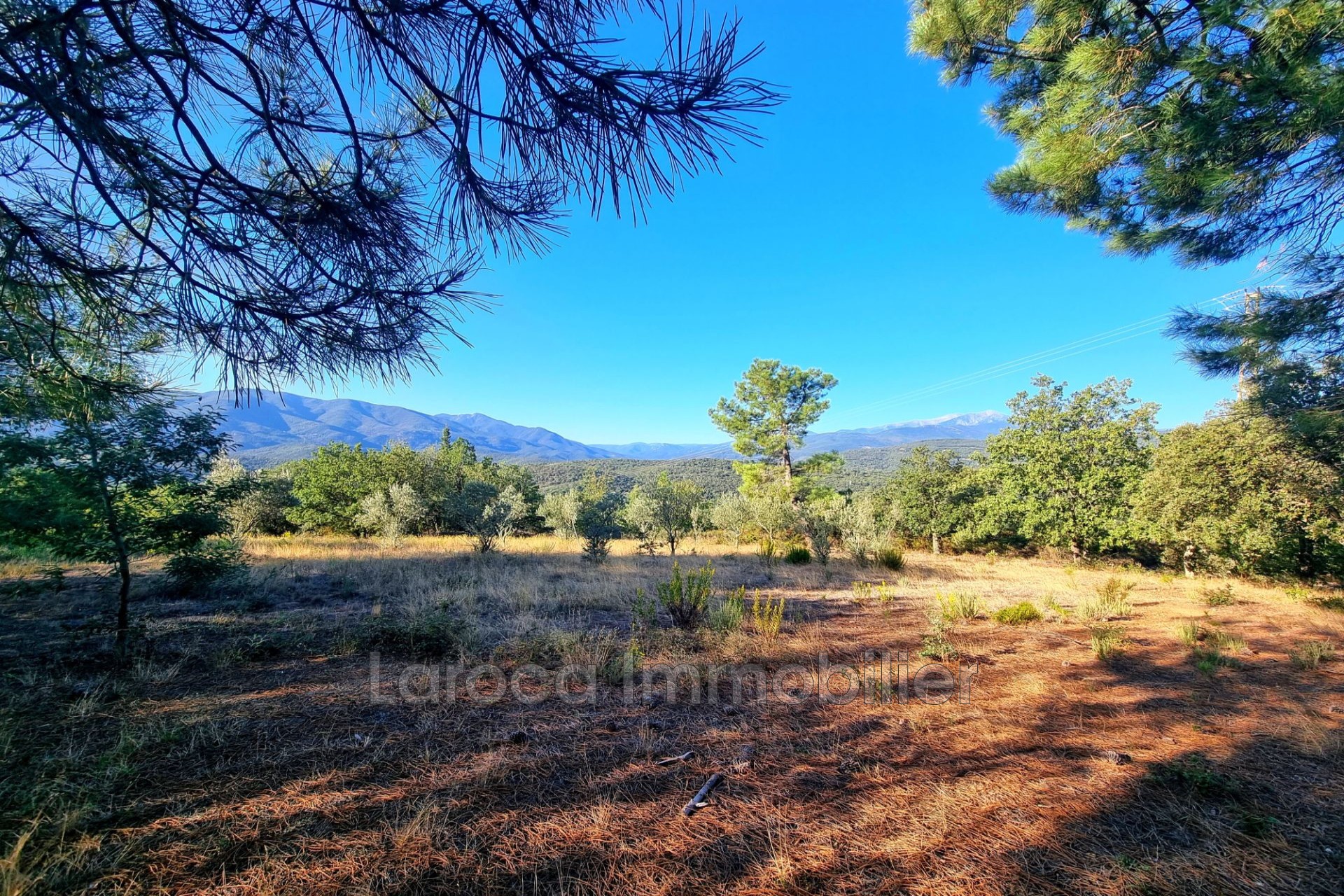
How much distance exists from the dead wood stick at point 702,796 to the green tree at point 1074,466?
62.7ft

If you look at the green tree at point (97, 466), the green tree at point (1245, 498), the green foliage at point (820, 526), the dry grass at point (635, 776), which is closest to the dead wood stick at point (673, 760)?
the dry grass at point (635, 776)

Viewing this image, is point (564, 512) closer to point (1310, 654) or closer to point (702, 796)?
point (702, 796)

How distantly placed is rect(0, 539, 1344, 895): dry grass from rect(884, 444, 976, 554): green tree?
16316 mm

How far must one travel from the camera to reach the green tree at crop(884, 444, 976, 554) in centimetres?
1933

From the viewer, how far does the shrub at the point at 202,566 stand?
5.58m

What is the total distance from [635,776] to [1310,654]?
5.85 m

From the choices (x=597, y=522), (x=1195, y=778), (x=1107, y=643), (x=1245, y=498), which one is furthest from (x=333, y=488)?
(x=1245, y=498)

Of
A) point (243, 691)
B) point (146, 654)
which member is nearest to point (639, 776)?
point (243, 691)

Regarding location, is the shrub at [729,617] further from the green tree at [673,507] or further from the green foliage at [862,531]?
the green tree at [673,507]

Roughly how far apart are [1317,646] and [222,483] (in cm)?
1124

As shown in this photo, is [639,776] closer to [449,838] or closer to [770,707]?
[449,838]

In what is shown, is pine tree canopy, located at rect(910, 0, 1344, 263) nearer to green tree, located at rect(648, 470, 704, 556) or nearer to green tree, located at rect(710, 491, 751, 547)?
green tree, located at rect(648, 470, 704, 556)

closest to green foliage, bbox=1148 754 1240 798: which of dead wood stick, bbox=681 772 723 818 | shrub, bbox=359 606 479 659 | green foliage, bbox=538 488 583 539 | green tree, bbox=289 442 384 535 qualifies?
dead wood stick, bbox=681 772 723 818

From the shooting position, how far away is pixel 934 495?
20.0 m
